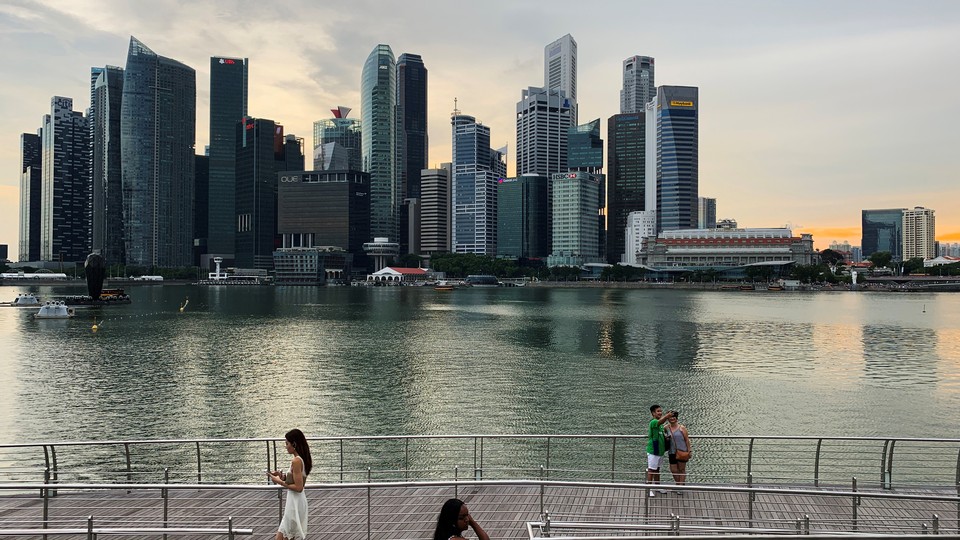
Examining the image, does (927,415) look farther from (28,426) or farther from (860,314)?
(860,314)

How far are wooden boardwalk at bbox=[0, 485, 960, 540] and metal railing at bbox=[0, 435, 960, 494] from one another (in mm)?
12122

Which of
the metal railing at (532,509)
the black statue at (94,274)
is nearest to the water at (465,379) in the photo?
the metal railing at (532,509)

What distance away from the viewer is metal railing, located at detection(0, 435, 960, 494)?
98.9 feet

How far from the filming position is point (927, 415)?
144 feet

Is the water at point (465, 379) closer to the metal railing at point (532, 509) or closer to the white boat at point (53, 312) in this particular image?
the white boat at point (53, 312)

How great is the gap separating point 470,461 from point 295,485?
23.4 metres

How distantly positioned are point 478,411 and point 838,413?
80.1 ft

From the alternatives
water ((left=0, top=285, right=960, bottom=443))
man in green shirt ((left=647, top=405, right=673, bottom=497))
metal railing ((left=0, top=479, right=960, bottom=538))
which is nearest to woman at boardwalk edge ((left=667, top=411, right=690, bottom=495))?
man in green shirt ((left=647, top=405, right=673, bottom=497))

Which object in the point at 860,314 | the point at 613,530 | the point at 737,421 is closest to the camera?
the point at 613,530

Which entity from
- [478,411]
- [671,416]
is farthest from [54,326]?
[671,416]

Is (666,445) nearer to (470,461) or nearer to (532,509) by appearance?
(532,509)

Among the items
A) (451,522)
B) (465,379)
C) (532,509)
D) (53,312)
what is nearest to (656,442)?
(532,509)

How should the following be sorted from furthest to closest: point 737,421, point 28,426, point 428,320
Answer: point 428,320
point 737,421
point 28,426

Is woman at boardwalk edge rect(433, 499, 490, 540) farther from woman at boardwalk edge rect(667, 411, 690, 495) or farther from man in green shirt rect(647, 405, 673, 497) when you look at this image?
woman at boardwalk edge rect(667, 411, 690, 495)
